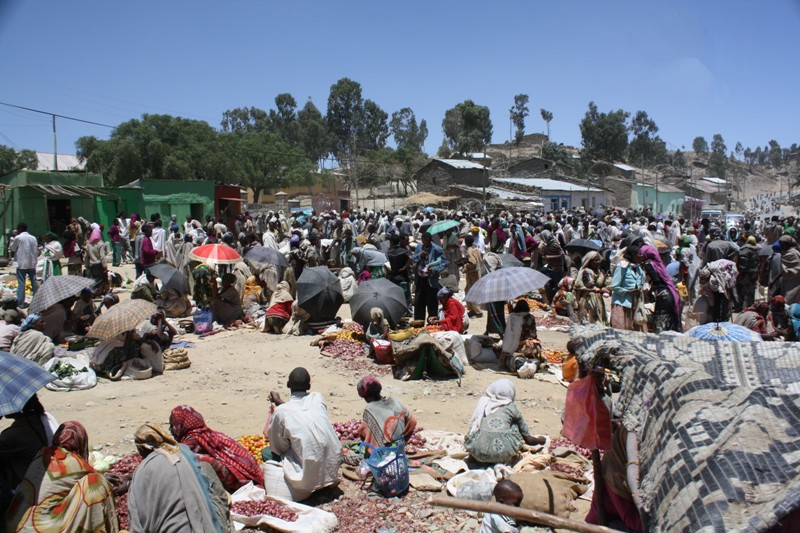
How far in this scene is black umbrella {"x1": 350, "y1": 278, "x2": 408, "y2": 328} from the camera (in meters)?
9.02

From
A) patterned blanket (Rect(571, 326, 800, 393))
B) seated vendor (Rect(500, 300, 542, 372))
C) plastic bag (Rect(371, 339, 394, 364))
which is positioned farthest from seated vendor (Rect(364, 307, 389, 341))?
patterned blanket (Rect(571, 326, 800, 393))

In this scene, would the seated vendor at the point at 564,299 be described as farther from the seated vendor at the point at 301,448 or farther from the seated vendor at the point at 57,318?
the seated vendor at the point at 57,318

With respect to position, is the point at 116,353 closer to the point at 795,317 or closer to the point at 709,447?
the point at 709,447

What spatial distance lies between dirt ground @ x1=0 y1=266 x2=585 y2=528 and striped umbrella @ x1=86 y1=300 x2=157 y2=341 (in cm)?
65

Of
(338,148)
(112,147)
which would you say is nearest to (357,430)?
(112,147)

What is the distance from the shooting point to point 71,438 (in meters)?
3.95

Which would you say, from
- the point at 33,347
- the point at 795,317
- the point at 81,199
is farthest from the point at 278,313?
the point at 81,199

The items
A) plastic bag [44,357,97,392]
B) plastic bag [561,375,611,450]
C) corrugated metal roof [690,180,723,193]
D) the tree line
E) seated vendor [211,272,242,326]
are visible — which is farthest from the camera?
corrugated metal roof [690,180,723,193]

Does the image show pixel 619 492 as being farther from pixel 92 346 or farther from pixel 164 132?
pixel 164 132

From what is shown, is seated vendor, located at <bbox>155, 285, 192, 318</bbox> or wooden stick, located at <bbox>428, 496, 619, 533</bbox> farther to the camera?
seated vendor, located at <bbox>155, 285, 192, 318</bbox>

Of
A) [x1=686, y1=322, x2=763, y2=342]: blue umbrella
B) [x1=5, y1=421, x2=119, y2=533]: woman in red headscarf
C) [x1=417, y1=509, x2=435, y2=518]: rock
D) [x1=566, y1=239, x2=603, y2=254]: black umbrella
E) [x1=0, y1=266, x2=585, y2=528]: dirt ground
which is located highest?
[x1=566, y1=239, x2=603, y2=254]: black umbrella

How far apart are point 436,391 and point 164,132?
34547mm

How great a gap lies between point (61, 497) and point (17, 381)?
0.82m

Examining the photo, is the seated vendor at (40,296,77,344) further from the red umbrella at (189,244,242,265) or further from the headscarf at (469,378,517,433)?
the headscarf at (469,378,517,433)
